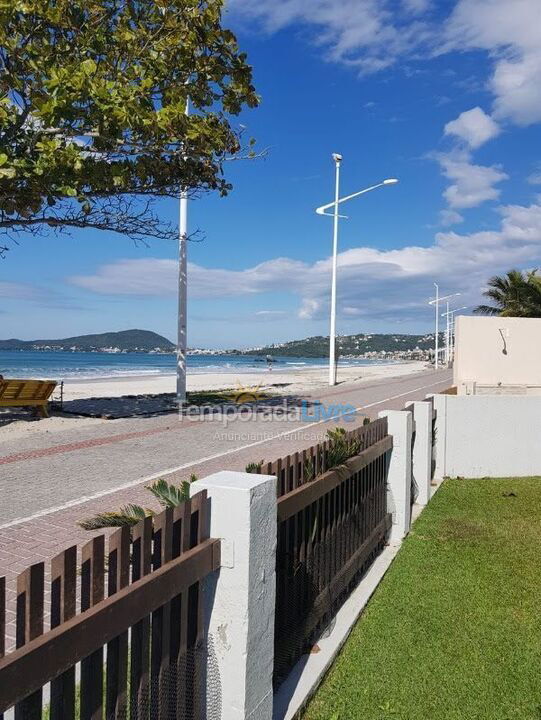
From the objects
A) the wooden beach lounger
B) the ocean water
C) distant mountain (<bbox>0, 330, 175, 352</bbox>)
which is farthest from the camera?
distant mountain (<bbox>0, 330, 175, 352</bbox>)

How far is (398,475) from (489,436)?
4298mm

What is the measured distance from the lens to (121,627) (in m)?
2.11

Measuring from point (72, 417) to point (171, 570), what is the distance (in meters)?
14.7

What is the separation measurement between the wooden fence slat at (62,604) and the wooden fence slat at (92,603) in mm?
75

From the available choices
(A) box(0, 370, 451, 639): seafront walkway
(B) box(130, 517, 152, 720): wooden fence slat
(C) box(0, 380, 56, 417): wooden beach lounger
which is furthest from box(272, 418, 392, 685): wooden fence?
(C) box(0, 380, 56, 417): wooden beach lounger

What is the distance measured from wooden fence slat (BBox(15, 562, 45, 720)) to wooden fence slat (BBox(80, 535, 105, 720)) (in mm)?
216

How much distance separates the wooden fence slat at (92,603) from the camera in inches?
80.0

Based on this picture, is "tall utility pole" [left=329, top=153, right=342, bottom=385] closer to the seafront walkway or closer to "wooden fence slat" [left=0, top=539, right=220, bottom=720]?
the seafront walkway

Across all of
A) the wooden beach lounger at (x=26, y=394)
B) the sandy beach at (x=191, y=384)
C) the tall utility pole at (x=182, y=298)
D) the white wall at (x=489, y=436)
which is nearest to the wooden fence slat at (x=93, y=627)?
the white wall at (x=489, y=436)

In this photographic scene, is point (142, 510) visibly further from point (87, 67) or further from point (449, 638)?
point (87, 67)

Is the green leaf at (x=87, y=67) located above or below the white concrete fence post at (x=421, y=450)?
above

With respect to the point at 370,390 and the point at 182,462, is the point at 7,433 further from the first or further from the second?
the point at 370,390

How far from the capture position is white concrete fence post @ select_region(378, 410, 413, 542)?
6.62 metres

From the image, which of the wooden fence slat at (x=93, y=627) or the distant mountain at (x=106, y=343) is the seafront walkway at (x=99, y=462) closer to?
the wooden fence slat at (x=93, y=627)
